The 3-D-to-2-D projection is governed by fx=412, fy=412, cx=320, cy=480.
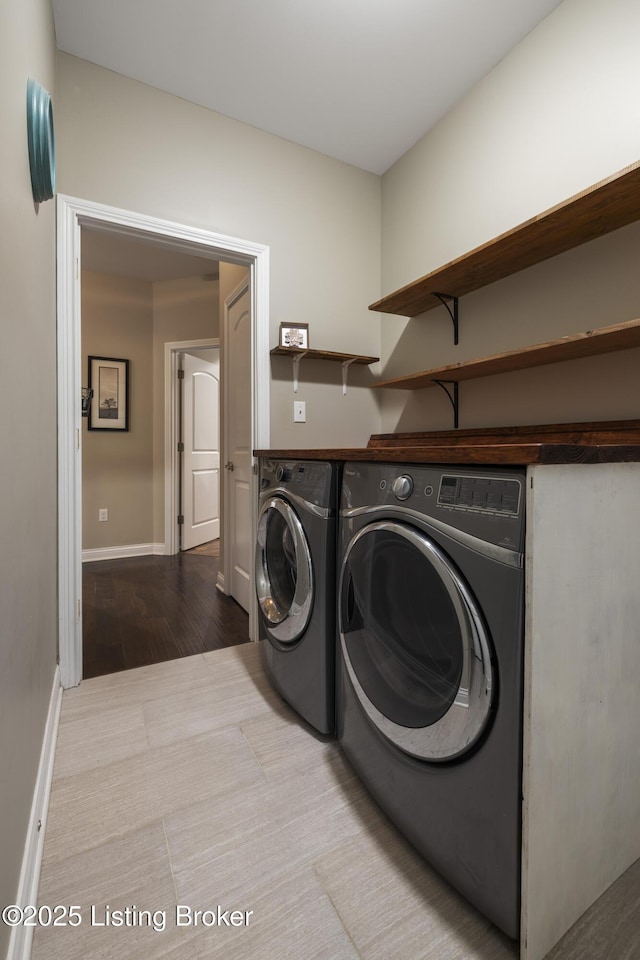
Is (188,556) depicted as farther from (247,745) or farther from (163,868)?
(163,868)

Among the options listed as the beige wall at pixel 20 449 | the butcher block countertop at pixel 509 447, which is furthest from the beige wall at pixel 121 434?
A: the beige wall at pixel 20 449

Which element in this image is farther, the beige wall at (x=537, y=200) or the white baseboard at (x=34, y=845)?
the beige wall at (x=537, y=200)

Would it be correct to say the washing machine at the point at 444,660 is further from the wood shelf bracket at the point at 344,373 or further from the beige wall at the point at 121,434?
the beige wall at the point at 121,434

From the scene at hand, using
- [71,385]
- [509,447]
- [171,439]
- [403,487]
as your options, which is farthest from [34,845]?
[171,439]

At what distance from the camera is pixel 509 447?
2.27ft

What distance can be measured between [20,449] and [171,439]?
333cm

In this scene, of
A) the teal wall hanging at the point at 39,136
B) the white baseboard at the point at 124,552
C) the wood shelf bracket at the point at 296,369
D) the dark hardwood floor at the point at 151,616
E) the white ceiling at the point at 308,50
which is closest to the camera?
the teal wall hanging at the point at 39,136

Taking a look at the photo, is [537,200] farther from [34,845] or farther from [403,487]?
[34,845]

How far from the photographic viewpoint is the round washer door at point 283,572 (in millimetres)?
1398

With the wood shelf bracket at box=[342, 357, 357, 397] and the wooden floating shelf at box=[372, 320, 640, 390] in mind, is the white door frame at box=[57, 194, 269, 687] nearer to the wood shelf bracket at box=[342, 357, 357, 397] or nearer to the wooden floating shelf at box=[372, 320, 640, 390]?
the wood shelf bracket at box=[342, 357, 357, 397]

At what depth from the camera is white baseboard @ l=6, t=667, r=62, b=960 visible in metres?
0.75

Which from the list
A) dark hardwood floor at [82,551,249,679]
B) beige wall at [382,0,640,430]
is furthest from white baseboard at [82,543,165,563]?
beige wall at [382,0,640,430]

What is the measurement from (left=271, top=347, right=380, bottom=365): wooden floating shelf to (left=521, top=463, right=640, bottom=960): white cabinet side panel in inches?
62.0

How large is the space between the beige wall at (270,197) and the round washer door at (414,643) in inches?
49.1
